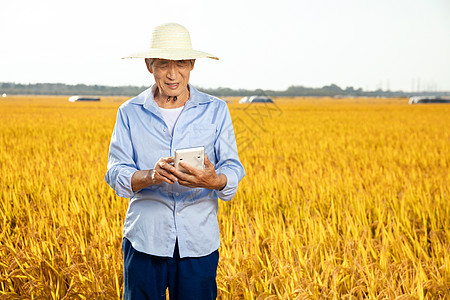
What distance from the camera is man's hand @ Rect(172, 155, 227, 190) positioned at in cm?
134

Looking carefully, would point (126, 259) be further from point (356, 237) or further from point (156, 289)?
point (356, 237)

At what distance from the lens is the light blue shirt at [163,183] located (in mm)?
1525

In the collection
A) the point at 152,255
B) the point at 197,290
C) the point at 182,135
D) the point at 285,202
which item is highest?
the point at 182,135

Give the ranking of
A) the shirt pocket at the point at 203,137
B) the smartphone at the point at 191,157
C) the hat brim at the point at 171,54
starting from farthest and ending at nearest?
1. the shirt pocket at the point at 203,137
2. the hat brim at the point at 171,54
3. the smartphone at the point at 191,157

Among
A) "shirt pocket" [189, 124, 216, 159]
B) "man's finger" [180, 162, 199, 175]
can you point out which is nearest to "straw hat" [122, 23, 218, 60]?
"shirt pocket" [189, 124, 216, 159]

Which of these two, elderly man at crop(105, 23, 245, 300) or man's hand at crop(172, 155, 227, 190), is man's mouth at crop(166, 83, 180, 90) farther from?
man's hand at crop(172, 155, 227, 190)

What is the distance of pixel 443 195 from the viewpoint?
4242mm

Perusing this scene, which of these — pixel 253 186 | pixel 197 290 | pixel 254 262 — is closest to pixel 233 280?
pixel 254 262

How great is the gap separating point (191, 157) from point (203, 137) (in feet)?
0.77

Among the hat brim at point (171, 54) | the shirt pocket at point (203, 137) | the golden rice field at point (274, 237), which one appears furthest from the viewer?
the golden rice field at point (274, 237)

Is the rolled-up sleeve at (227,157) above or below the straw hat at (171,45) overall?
below

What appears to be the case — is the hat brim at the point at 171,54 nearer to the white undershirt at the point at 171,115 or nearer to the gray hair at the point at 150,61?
the gray hair at the point at 150,61

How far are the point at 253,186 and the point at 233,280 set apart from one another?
2410mm

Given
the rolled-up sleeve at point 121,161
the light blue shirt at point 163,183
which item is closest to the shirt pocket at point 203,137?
the light blue shirt at point 163,183
